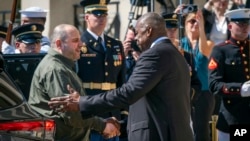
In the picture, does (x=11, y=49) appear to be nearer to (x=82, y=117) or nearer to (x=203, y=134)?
(x=203, y=134)

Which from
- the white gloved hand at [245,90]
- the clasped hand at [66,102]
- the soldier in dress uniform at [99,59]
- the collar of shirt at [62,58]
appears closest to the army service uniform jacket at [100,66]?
the soldier in dress uniform at [99,59]

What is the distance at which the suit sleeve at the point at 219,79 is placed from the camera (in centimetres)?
870

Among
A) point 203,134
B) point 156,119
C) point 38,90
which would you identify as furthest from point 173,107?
point 203,134

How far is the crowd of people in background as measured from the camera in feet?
22.7

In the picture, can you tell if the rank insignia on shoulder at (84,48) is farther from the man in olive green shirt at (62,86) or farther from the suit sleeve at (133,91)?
the suit sleeve at (133,91)

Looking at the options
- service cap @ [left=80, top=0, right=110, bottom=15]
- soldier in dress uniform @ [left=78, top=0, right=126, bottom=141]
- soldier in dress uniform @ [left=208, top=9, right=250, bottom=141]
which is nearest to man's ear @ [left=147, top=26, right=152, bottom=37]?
soldier in dress uniform @ [left=208, top=9, right=250, bottom=141]

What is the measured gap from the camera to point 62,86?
7500 mm

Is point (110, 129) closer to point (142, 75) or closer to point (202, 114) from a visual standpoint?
point (142, 75)

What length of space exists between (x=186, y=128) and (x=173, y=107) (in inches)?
9.7

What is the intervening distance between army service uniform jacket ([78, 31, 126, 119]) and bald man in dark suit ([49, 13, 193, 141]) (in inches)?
91.1

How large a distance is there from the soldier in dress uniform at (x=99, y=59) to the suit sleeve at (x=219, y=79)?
1.16 m

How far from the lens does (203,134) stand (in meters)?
10.5

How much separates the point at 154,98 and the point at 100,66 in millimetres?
2590

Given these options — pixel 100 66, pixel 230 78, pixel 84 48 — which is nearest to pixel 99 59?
pixel 100 66
